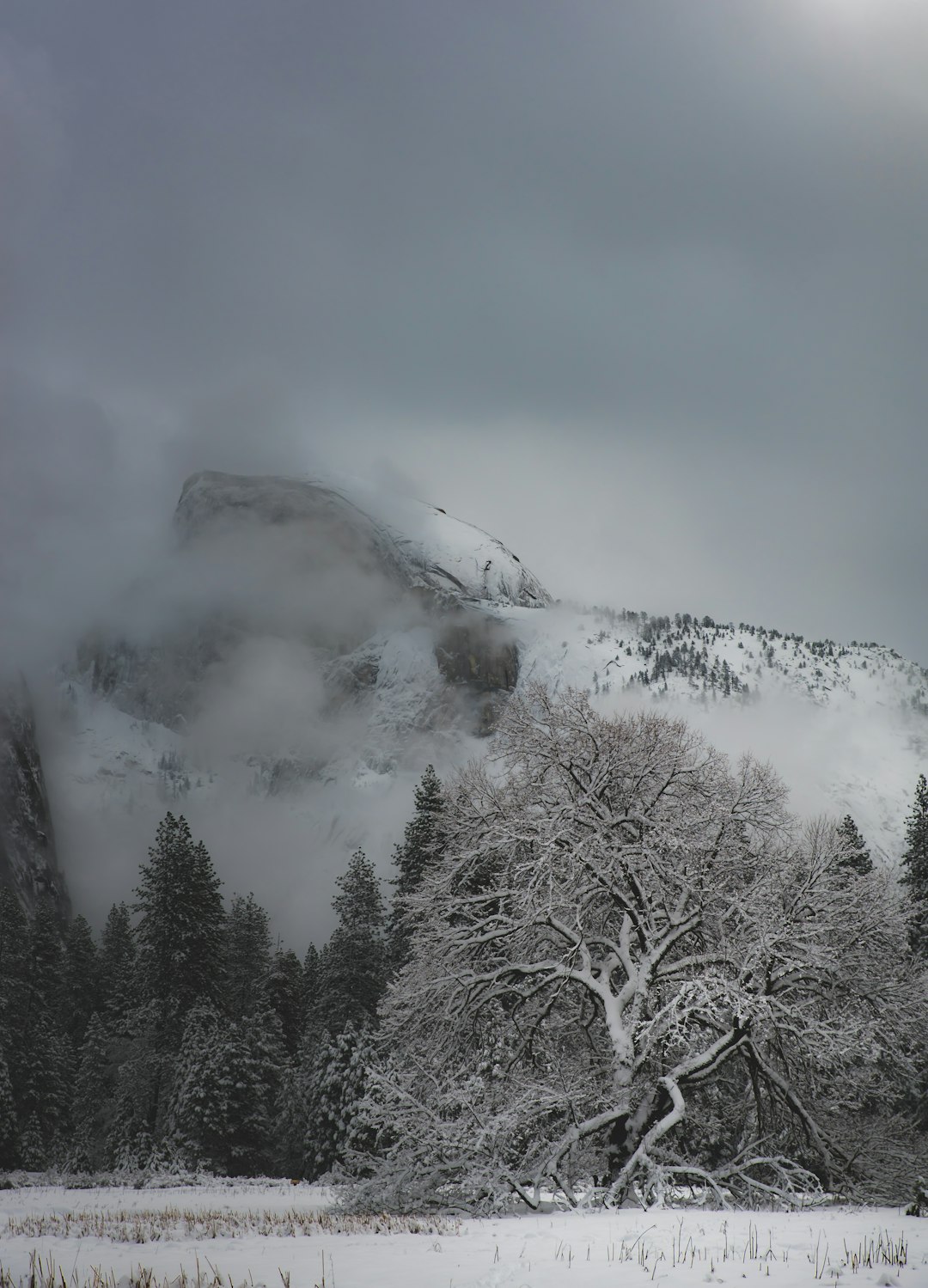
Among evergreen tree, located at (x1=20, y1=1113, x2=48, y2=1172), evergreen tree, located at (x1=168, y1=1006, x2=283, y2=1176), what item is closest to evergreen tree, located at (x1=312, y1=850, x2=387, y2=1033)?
evergreen tree, located at (x1=168, y1=1006, x2=283, y2=1176)

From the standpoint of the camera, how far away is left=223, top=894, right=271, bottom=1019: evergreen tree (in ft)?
188

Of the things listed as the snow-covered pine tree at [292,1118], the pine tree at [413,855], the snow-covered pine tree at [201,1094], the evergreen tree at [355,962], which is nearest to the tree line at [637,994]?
the pine tree at [413,855]

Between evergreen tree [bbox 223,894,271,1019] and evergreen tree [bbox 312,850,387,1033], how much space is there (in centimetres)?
1262

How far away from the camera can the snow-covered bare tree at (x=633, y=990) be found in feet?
50.9

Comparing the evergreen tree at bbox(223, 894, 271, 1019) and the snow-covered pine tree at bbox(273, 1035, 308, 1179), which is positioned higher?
the evergreen tree at bbox(223, 894, 271, 1019)

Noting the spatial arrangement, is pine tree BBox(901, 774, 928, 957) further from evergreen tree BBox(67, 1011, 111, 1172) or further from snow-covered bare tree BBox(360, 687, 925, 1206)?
evergreen tree BBox(67, 1011, 111, 1172)

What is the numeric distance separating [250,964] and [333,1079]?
998 inches

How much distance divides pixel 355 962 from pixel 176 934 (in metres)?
7.87

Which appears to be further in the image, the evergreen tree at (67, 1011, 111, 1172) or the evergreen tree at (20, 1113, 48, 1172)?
the evergreen tree at (20, 1113, 48, 1172)

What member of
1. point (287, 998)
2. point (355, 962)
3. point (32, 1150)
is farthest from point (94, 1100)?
point (355, 962)

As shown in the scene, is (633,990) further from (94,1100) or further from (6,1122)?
(94,1100)

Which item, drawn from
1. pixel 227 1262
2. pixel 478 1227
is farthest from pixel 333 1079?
pixel 227 1262

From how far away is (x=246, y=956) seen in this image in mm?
62625

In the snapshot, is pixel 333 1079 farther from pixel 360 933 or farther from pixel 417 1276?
pixel 417 1276
